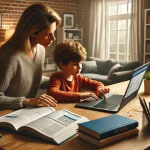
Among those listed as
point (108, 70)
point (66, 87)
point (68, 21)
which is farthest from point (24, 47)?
point (68, 21)

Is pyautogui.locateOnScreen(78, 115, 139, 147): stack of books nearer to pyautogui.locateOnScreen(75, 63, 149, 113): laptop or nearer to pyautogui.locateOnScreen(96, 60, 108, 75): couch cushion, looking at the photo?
pyautogui.locateOnScreen(75, 63, 149, 113): laptop

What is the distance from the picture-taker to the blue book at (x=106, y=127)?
870 mm

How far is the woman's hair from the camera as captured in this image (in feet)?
4.87

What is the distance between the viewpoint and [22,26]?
1516 millimetres

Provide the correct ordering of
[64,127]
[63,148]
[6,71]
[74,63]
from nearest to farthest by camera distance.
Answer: [63,148], [64,127], [6,71], [74,63]

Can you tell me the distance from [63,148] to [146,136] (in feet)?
1.09

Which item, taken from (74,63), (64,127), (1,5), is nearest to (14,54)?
(74,63)

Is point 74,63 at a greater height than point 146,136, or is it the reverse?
point 74,63

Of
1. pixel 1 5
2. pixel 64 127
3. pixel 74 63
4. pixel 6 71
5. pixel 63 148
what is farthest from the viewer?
pixel 1 5

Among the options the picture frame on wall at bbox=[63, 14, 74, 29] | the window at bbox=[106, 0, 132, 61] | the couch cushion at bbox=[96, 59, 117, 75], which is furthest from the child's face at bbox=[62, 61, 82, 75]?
the picture frame on wall at bbox=[63, 14, 74, 29]

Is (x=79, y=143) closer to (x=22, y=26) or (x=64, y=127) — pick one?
(x=64, y=127)

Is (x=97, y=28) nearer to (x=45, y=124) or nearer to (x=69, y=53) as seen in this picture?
(x=69, y=53)

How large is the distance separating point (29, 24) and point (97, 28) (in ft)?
15.9

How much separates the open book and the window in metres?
4.90
